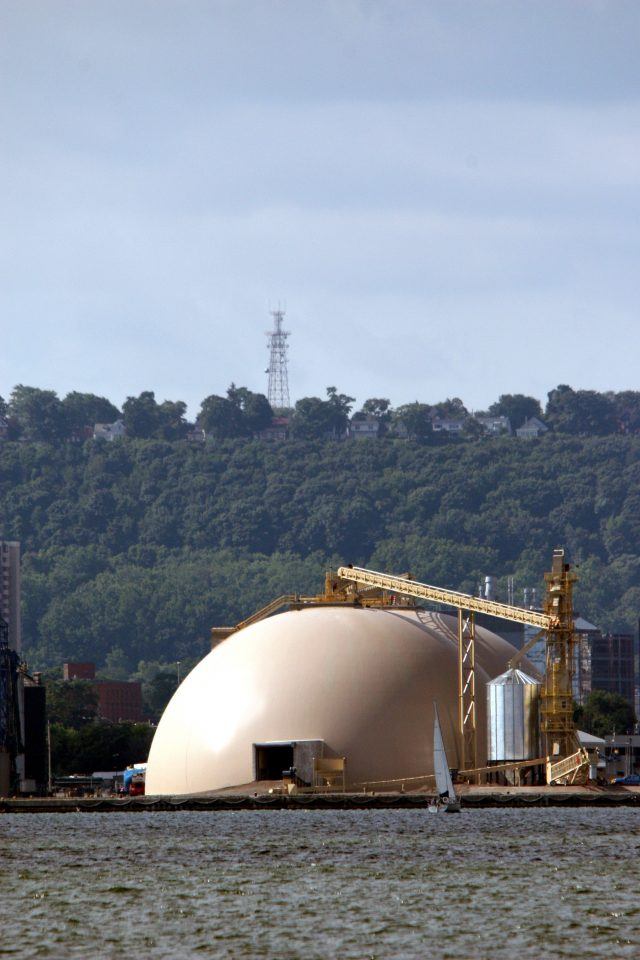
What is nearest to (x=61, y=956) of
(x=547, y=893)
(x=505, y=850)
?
(x=547, y=893)

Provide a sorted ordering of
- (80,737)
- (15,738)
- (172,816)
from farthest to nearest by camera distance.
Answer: (80,737)
(15,738)
(172,816)

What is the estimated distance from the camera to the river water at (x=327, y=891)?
41.4 meters

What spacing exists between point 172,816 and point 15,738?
33703mm

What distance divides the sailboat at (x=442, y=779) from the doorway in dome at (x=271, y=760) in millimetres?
8903

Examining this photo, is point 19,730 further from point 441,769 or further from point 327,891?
point 327,891

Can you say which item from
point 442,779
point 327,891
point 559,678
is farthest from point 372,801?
point 327,891

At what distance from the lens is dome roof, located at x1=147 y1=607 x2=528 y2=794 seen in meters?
106

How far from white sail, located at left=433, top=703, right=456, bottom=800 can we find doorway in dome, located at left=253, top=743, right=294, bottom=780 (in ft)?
30.5

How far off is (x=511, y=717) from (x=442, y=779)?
11.1m

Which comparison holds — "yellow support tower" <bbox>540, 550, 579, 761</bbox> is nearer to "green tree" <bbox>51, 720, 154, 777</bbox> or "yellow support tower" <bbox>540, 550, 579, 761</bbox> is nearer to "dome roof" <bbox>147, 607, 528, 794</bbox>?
"dome roof" <bbox>147, 607, 528, 794</bbox>

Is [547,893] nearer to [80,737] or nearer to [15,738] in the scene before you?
[15,738]

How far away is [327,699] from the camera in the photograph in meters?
107

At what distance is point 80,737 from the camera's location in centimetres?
18650

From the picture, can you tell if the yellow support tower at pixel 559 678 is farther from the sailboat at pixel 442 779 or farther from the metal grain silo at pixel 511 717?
the sailboat at pixel 442 779
